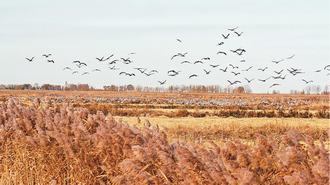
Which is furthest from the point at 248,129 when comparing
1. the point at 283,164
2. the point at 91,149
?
the point at 283,164

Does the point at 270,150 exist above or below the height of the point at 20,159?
above

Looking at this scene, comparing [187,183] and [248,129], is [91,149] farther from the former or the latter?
[248,129]

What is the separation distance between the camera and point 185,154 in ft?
11.3

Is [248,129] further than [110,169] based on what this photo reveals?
Yes

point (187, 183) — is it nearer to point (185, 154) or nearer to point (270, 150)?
point (185, 154)

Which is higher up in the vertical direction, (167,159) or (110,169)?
(167,159)

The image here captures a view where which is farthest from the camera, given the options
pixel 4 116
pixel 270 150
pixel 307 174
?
pixel 4 116

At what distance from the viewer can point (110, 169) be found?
4836mm

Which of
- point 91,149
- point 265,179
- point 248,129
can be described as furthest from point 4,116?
point 248,129

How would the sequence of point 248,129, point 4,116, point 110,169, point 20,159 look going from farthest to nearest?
point 248,129 → point 4,116 → point 20,159 → point 110,169

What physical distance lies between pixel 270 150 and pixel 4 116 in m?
6.58

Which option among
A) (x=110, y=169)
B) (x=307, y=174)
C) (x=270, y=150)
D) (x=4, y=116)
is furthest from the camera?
(x=4, y=116)

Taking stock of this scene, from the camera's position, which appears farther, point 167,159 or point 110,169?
point 110,169

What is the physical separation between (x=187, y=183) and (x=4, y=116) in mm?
6305
